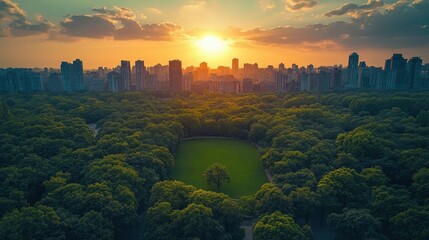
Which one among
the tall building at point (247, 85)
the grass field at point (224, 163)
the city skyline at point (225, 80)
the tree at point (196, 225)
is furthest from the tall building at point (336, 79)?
the tree at point (196, 225)

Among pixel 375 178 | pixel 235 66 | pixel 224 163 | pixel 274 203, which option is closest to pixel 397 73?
pixel 224 163

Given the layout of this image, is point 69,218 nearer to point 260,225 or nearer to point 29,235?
A: point 29,235

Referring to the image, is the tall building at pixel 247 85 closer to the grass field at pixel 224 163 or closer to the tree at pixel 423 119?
the grass field at pixel 224 163

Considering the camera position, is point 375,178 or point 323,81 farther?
point 323,81

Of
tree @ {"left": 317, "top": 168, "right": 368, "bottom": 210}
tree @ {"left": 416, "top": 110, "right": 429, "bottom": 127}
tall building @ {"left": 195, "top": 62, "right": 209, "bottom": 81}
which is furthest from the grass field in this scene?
tall building @ {"left": 195, "top": 62, "right": 209, "bottom": 81}

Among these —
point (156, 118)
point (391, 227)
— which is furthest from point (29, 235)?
point (156, 118)

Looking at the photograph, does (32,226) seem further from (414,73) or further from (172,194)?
(414,73)
